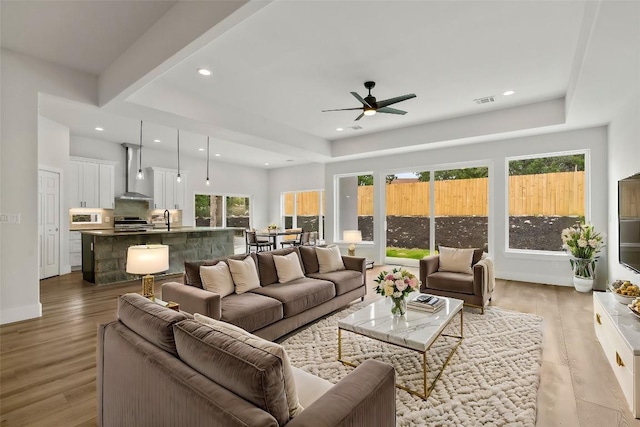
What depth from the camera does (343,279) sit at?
13.4ft

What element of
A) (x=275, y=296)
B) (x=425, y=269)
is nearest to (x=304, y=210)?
(x=425, y=269)

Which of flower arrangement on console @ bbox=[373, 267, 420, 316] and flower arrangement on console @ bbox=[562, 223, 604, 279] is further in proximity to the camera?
flower arrangement on console @ bbox=[562, 223, 604, 279]

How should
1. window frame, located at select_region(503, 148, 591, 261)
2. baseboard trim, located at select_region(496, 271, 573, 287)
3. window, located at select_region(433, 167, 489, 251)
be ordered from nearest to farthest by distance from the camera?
window frame, located at select_region(503, 148, 591, 261) → baseboard trim, located at select_region(496, 271, 573, 287) → window, located at select_region(433, 167, 489, 251)

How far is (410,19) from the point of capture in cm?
284

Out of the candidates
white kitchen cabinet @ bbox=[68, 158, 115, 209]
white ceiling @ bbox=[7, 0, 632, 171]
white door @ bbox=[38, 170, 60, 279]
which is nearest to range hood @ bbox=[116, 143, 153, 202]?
white kitchen cabinet @ bbox=[68, 158, 115, 209]

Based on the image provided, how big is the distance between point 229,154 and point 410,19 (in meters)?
6.91

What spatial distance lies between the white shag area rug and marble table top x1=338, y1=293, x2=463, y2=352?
356 millimetres

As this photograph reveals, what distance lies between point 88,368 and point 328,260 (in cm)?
283

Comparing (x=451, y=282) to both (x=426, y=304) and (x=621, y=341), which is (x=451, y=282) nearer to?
(x=426, y=304)

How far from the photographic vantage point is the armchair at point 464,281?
3844 mm

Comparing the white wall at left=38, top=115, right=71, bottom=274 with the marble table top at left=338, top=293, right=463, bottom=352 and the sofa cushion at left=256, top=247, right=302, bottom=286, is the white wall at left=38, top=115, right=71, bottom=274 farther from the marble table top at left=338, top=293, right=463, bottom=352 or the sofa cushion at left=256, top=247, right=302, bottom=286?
the marble table top at left=338, top=293, right=463, bottom=352

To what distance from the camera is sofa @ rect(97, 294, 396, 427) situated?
110cm

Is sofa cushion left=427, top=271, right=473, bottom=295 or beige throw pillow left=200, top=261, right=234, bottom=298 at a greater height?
beige throw pillow left=200, top=261, right=234, bottom=298

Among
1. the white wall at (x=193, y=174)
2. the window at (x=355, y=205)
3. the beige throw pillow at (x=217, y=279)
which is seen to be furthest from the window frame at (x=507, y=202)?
the white wall at (x=193, y=174)
